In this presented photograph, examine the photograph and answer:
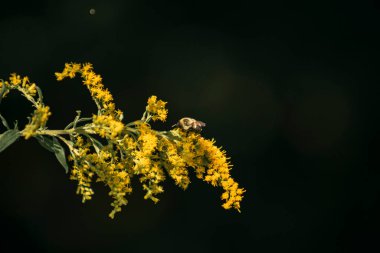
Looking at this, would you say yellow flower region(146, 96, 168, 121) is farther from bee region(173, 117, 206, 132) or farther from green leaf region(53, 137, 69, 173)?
green leaf region(53, 137, 69, 173)

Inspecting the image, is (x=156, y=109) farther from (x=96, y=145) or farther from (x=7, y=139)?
(x=7, y=139)

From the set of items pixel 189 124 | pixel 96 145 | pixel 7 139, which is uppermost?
pixel 189 124

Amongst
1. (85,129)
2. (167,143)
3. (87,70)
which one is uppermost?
(87,70)

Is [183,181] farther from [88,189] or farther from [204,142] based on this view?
[88,189]

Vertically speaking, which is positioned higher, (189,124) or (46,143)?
(189,124)

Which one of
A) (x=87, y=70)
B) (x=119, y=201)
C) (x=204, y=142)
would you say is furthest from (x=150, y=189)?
(x=87, y=70)

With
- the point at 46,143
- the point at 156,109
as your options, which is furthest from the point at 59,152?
the point at 156,109

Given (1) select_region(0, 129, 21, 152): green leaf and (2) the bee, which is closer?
(1) select_region(0, 129, 21, 152): green leaf

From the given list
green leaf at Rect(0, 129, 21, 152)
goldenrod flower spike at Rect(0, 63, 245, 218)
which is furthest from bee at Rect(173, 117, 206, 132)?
green leaf at Rect(0, 129, 21, 152)
